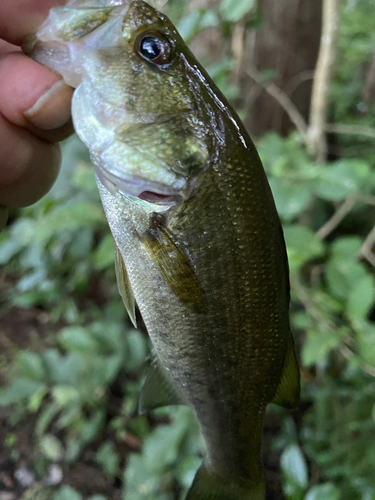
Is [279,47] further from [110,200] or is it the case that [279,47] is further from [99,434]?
[99,434]

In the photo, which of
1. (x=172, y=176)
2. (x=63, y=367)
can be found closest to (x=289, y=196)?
(x=172, y=176)

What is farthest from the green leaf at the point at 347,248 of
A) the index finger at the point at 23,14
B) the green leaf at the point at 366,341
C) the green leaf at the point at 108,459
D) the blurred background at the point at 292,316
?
the green leaf at the point at 108,459

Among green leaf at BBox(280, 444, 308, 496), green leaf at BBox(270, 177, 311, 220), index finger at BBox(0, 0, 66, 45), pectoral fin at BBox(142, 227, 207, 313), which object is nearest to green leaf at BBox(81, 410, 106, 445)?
green leaf at BBox(280, 444, 308, 496)

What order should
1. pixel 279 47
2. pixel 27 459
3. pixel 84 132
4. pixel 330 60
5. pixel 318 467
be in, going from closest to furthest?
1. pixel 84 132
2. pixel 318 467
3. pixel 330 60
4. pixel 27 459
5. pixel 279 47

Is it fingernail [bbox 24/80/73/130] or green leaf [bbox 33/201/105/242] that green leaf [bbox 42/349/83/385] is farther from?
fingernail [bbox 24/80/73/130]

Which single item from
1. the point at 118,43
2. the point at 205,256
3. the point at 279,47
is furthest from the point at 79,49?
the point at 279,47

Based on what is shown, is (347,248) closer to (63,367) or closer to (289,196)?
(289,196)

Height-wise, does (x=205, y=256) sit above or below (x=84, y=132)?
below
